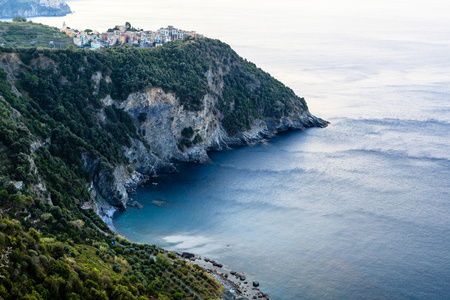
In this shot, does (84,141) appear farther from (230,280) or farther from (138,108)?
(230,280)

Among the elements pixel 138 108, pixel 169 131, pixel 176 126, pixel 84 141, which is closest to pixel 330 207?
pixel 169 131

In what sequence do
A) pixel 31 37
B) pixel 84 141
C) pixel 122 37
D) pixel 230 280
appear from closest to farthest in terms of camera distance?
pixel 230 280
pixel 84 141
pixel 31 37
pixel 122 37

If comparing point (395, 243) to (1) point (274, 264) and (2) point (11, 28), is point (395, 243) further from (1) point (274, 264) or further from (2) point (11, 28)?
(2) point (11, 28)

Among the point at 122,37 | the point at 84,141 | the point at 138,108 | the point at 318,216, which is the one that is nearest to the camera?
the point at 318,216

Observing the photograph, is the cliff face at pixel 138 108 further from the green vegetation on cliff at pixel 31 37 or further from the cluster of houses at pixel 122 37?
→ the green vegetation on cliff at pixel 31 37

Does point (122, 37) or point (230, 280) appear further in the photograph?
point (122, 37)

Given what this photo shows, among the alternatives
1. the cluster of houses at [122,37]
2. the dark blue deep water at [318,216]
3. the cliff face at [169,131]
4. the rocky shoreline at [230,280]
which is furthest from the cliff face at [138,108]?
the rocky shoreline at [230,280]

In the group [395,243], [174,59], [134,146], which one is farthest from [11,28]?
[395,243]

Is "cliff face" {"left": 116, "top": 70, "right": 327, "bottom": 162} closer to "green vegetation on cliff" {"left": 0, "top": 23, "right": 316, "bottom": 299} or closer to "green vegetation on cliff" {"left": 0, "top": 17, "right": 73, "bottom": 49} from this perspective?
"green vegetation on cliff" {"left": 0, "top": 23, "right": 316, "bottom": 299}
